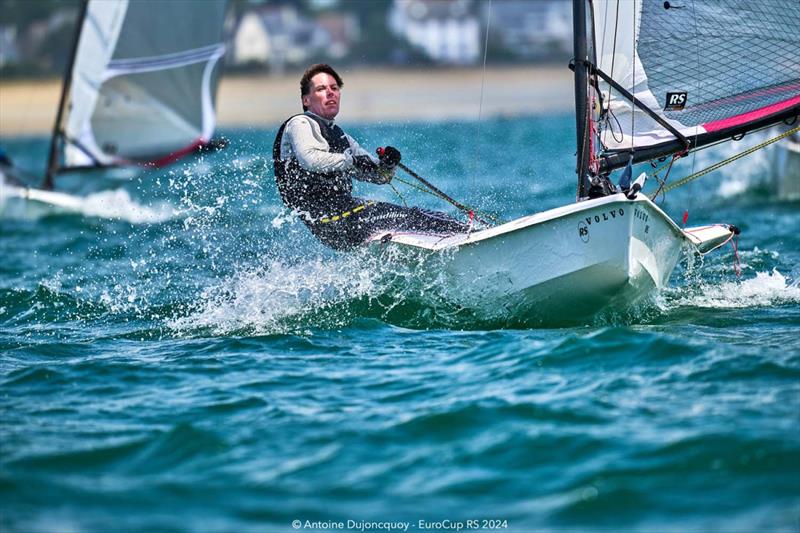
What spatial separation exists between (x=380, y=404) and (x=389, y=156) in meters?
2.15

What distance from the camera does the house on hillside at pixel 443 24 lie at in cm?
8450

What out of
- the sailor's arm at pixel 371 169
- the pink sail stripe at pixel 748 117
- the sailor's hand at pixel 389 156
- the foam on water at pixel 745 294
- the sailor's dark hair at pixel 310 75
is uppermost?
the sailor's dark hair at pixel 310 75

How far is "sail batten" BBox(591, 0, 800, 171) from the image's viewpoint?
7.09 metres

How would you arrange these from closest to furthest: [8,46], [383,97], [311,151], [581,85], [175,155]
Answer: [581,85]
[311,151]
[175,155]
[383,97]
[8,46]

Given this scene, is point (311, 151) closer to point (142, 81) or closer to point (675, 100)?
point (675, 100)

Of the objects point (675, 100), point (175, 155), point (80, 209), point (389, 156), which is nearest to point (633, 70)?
point (675, 100)

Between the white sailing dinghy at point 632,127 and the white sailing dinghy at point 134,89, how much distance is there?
8.95 meters

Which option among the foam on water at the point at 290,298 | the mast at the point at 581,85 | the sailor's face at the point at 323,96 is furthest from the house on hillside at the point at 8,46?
the mast at the point at 581,85

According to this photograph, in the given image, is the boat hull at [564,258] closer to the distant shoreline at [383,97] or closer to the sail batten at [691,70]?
the sail batten at [691,70]

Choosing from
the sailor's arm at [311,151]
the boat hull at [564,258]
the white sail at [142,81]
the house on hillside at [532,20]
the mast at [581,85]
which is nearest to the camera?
the boat hull at [564,258]

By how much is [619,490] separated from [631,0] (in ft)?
12.3

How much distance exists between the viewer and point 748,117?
729 cm

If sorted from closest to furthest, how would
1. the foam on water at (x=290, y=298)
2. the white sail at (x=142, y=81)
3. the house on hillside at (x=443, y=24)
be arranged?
1. the foam on water at (x=290, y=298)
2. the white sail at (x=142, y=81)
3. the house on hillside at (x=443, y=24)

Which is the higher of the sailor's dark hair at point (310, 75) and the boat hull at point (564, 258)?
the sailor's dark hair at point (310, 75)
